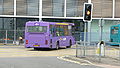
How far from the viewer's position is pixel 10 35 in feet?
132

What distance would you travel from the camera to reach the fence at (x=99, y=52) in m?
16.0

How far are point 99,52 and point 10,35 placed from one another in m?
25.9

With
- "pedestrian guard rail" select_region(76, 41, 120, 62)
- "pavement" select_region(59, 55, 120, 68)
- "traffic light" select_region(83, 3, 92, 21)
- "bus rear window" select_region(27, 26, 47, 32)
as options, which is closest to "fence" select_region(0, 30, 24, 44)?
"bus rear window" select_region(27, 26, 47, 32)

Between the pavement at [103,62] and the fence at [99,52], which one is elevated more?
the fence at [99,52]

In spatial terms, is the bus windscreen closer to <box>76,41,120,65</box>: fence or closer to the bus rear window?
the bus rear window

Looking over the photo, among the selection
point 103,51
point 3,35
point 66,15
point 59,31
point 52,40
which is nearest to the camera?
point 103,51

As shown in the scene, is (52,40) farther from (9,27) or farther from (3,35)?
(9,27)

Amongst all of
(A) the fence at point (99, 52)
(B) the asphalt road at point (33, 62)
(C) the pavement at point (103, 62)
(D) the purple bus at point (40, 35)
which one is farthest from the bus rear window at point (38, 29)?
(C) the pavement at point (103, 62)

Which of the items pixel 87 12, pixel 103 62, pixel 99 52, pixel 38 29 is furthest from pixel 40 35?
pixel 103 62

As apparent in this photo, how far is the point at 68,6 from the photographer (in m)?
42.4

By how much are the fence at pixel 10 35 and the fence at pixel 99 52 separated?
72.2 ft

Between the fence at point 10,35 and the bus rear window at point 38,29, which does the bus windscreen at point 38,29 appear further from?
the fence at point 10,35

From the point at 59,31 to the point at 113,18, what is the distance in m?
15.7

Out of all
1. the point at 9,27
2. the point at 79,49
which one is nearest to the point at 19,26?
the point at 9,27
